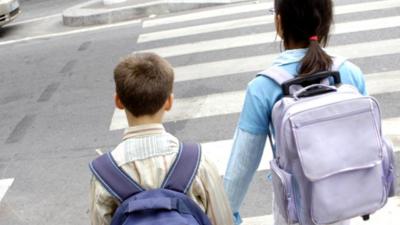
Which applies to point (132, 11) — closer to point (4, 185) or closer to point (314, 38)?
point (4, 185)

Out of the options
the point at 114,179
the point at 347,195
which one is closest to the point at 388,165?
the point at 347,195

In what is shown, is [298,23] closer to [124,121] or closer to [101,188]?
[101,188]

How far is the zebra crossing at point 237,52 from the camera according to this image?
5.65 m

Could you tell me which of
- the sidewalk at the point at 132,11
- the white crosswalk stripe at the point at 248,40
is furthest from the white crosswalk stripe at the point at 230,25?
the sidewalk at the point at 132,11

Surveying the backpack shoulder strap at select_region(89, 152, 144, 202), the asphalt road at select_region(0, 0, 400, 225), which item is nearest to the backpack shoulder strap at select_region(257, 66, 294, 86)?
the backpack shoulder strap at select_region(89, 152, 144, 202)

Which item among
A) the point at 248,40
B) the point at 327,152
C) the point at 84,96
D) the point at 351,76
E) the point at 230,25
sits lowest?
the point at 230,25

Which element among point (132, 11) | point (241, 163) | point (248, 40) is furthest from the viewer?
point (132, 11)

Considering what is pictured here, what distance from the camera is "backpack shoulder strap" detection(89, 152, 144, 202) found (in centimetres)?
197

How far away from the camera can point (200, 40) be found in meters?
9.12

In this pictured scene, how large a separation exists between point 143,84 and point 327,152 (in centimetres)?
63

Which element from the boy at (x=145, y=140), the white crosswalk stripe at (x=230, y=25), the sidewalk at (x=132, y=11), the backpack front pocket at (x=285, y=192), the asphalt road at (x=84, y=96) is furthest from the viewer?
the sidewalk at (x=132, y=11)

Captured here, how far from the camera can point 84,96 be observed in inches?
289

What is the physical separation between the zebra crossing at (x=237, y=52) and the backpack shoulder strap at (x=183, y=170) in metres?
2.20

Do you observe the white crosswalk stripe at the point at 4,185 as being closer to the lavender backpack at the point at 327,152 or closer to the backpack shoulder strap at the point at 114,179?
the backpack shoulder strap at the point at 114,179
